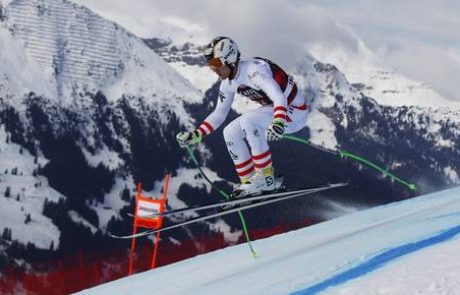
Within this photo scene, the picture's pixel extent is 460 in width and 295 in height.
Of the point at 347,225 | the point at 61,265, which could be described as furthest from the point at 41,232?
the point at 347,225

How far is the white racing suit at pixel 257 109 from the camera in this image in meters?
10.4

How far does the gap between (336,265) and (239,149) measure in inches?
108

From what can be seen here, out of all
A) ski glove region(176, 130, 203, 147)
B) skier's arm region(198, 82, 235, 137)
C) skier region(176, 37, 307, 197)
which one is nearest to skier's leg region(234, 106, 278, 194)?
skier region(176, 37, 307, 197)

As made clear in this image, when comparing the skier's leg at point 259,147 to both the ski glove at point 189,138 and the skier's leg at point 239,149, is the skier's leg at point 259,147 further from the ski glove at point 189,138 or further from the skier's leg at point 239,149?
the ski glove at point 189,138

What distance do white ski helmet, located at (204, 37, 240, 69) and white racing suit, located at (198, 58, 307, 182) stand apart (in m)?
0.20

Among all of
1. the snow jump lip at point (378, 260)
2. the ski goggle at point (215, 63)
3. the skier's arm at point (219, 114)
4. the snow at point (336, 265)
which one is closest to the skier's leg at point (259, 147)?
the skier's arm at point (219, 114)

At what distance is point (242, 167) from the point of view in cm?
1127

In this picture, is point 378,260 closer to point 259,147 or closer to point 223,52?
point 259,147

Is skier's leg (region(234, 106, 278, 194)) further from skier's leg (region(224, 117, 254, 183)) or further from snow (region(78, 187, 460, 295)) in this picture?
snow (region(78, 187, 460, 295))

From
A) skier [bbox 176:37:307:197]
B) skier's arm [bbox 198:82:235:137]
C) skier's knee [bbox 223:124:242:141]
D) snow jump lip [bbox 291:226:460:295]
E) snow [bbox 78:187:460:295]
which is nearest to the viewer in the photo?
snow [bbox 78:187:460:295]

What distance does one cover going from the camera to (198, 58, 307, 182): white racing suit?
10.4 meters

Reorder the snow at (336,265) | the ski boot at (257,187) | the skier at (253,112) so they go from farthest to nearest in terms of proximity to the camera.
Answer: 1. the ski boot at (257,187)
2. the skier at (253,112)
3. the snow at (336,265)

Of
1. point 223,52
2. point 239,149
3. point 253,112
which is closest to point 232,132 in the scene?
point 239,149

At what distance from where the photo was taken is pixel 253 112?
1080cm
